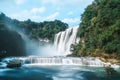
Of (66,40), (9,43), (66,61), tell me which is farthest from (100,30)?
(9,43)

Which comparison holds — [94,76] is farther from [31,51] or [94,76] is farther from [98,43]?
[31,51]

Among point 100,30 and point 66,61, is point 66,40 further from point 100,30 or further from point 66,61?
point 66,61

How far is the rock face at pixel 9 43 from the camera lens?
65.1 m

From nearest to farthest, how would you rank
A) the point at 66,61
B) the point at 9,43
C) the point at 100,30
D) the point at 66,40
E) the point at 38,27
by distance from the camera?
the point at 66,61 < the point at 100,30 < the point at 9,43 < the point at 66,40 < the point at 38,27

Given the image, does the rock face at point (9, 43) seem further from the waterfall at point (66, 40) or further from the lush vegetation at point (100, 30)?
the lush vegetation at point (100, 30)

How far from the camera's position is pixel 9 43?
69.2 metres

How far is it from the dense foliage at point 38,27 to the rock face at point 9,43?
1993cm

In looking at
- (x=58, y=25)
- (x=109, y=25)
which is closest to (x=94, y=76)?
(x=109, y=25)

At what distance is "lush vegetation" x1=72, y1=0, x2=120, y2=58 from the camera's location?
1888 inches

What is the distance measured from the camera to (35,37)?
10200cm

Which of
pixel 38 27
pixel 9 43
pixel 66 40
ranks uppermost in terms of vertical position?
pixel 38 27

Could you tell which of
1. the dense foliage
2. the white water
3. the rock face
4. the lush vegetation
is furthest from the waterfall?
the dense foliage

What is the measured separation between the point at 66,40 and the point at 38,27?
4400 cm

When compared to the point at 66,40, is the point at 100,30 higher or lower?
higher
